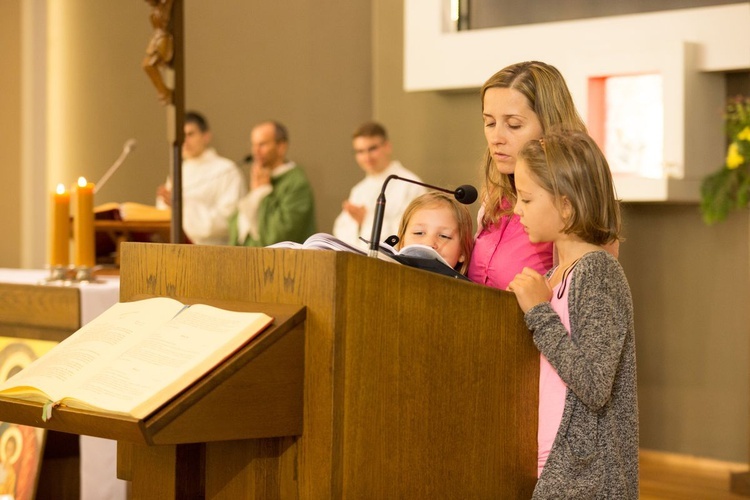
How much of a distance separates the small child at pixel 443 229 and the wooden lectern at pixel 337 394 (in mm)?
469

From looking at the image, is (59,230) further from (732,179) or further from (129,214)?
(732,179)

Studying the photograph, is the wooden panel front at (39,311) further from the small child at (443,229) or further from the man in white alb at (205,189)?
the man in white alb at (205,189)

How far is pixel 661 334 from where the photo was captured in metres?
5.06

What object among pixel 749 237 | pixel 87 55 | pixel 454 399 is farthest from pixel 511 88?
pixel 87 55

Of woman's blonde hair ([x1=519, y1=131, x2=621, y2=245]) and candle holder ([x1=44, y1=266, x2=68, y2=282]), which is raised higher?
woman's blonde hair ([x1=519, y1=131, x2=621, y2=245])

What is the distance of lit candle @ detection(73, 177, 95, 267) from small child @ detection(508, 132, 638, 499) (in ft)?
5.85

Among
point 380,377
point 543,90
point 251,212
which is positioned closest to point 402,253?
point 380,377

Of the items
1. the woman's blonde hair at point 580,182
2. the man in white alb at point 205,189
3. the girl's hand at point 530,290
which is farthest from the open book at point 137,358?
the man in white alb at point 205,189

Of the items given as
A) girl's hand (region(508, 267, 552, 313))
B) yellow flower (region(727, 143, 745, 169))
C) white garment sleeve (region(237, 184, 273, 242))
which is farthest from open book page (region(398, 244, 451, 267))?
Answer: white garment sleeve (region(237, 184, 273, 242))

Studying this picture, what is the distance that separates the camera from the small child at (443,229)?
2242 millimetres

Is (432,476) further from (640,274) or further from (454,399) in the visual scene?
(640,274)

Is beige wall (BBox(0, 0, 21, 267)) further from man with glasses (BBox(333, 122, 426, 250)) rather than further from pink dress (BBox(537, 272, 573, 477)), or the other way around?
pink dress (BBox(537, 272, 573, 477))

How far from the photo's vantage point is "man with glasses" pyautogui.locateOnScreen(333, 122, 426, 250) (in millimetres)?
5595

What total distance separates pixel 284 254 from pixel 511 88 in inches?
28.1
